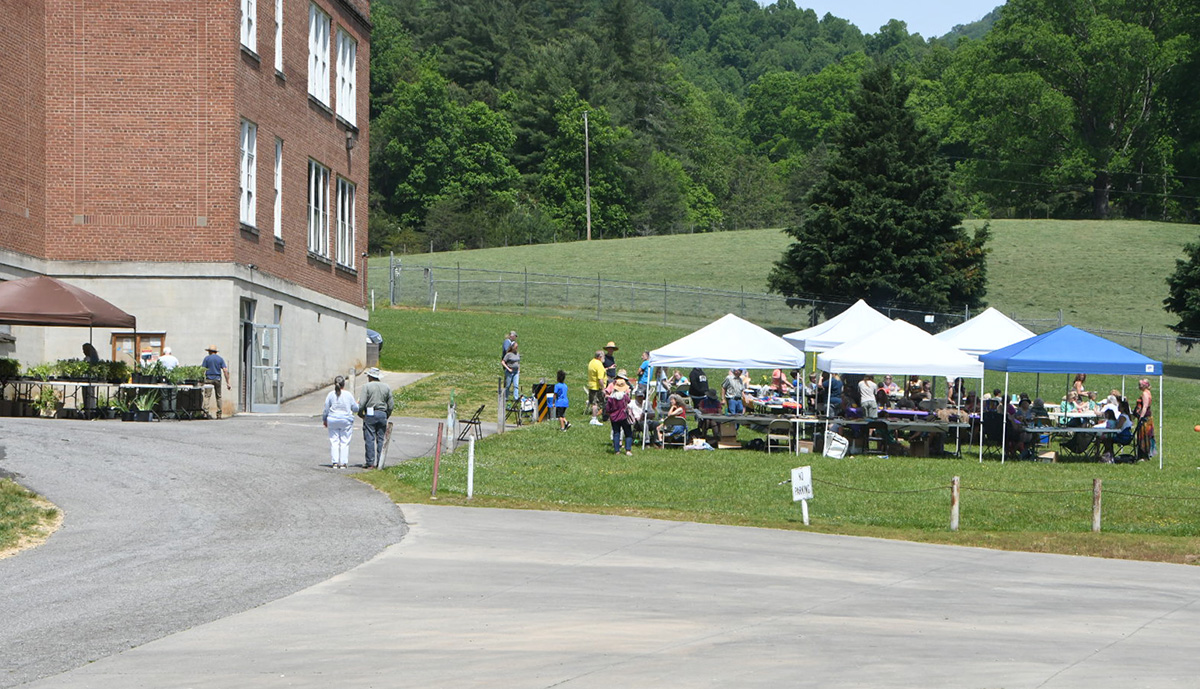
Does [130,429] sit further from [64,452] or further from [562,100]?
[562,100]

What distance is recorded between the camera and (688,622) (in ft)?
39.2

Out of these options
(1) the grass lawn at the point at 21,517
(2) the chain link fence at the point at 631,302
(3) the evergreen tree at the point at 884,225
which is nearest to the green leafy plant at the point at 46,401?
(1) the grass lawn at the point at 21,517

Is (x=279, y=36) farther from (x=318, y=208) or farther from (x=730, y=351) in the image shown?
(x=730, y=351)

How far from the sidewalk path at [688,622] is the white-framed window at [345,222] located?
24.7 metres

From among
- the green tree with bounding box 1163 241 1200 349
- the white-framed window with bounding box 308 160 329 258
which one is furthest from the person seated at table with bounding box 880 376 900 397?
the green tree with bounding box 1163 241 1200 349

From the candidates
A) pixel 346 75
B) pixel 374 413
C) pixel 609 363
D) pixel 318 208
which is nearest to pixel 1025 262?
pixel 346 75

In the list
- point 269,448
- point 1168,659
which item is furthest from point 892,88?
point 1168,659

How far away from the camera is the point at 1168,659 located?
10.7 m

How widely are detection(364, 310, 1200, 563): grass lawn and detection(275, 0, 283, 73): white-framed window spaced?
1158cm

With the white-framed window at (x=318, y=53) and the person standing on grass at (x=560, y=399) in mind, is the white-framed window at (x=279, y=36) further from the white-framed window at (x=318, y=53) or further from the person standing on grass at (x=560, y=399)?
the person standing on grass at (x=560, y=399)

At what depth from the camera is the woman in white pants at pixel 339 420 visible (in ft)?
73.9

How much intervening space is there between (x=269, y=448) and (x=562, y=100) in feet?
295

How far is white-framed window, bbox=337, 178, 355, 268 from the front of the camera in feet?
135

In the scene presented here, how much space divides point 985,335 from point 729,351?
9.40 meters
